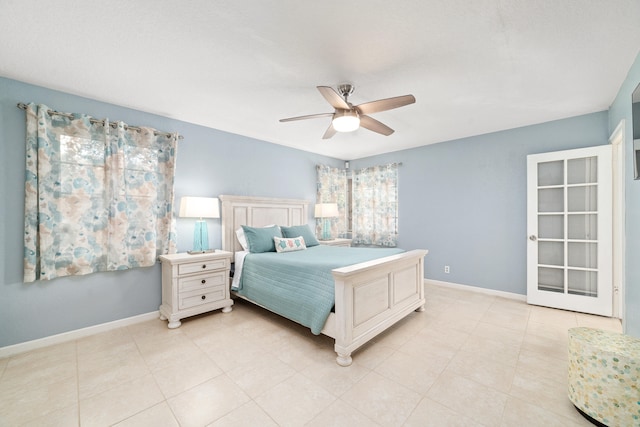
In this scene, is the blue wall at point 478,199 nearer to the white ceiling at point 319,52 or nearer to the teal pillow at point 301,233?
the white ceiling at point 319,52

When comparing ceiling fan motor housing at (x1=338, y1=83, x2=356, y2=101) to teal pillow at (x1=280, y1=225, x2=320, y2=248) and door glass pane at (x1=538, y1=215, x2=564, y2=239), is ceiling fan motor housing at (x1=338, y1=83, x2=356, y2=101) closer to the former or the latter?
teal pillow at (x1=280, y1=225, x2=320, y2=248)

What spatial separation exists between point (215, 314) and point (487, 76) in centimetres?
389

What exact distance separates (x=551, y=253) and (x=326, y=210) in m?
3.30

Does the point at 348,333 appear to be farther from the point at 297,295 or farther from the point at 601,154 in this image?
the point at 601,154

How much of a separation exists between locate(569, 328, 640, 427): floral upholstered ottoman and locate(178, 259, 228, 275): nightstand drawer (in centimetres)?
326

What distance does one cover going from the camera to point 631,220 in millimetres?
2230

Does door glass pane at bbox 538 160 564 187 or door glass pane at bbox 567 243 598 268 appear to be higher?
door glass pane at bbox 538 160 564 187

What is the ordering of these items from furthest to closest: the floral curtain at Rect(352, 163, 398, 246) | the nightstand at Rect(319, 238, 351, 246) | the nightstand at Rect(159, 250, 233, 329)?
1. the floral curtain at Rect(352, 163, 398, 246)
2. the nightstand at Rect(319, 238, 351, 246)
3. the nightstand at Rect(159, 250, 233, 329)

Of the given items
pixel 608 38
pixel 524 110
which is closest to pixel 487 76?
pixel 608 38

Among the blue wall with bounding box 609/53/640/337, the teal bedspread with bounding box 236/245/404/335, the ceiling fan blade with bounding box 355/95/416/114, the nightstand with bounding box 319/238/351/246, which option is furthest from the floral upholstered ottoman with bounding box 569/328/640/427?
the nightstand with bounding box 319/238/351/246

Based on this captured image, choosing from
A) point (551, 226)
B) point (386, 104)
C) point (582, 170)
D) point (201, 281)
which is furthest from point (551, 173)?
point (201, 281)

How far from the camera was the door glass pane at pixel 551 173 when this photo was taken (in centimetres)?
334

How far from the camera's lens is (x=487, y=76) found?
91.7 inches

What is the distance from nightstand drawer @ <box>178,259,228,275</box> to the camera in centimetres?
293
